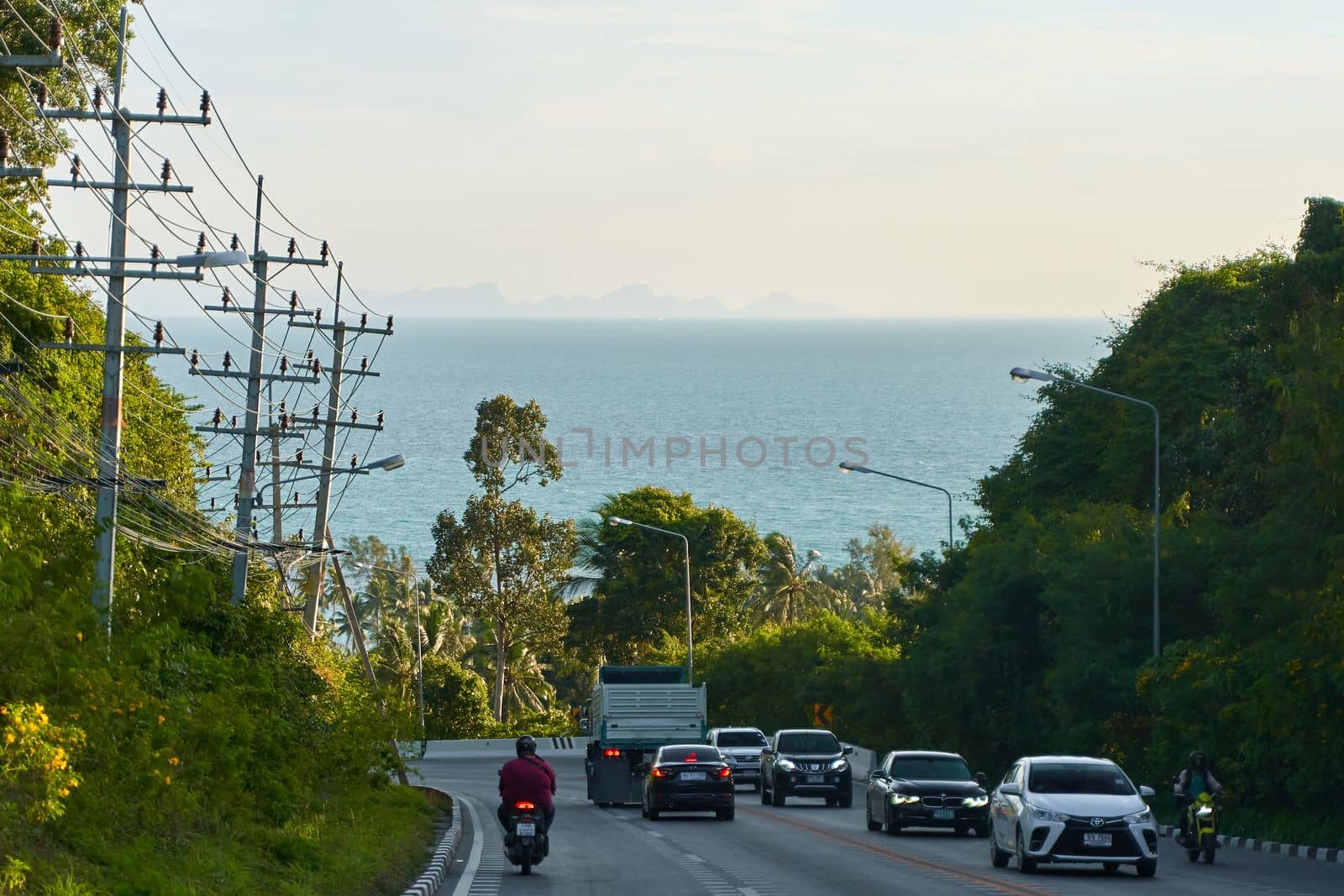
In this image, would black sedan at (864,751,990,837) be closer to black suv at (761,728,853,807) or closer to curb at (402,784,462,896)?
curb at (402,784,462,896)

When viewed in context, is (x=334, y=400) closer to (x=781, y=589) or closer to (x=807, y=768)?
(x=807, y=768)

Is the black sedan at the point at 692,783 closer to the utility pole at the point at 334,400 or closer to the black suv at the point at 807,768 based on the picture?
the black suv at the point at 807,768

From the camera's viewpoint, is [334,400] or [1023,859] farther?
[334,400]

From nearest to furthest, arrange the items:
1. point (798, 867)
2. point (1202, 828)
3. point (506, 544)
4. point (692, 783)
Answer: point (798, 867) → point (1202, 828) → point (692, 783) → point (506, 544)

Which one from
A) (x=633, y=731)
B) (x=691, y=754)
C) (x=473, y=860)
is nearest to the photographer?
(x=473, y=860)

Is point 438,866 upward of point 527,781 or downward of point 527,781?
downward

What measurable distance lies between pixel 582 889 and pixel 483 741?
53329mm

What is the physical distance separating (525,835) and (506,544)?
56.8m

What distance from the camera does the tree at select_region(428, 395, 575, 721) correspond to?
76.8m

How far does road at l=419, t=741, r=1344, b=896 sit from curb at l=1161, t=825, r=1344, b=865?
1.38 feet

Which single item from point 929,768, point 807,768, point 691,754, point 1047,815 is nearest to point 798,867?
point 1047,815

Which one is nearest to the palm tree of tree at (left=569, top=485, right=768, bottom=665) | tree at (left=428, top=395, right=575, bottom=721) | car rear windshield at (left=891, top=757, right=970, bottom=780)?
tree at (left=569, top=485, right=768, bottom=665)

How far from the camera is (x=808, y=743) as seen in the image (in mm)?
40719

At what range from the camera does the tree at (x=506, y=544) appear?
76.8m
